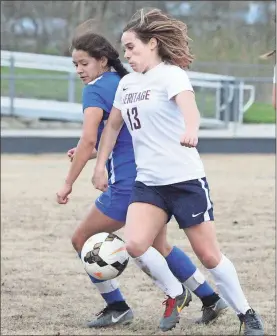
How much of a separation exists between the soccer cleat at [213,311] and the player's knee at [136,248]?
727mm

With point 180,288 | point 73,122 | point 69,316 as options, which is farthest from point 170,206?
point 73,122

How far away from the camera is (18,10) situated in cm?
1983

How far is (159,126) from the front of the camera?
441 centimetres

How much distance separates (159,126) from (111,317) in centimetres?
132

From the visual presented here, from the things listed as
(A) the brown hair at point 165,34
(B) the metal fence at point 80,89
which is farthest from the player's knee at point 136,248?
(B) the metal fence at point 80,89

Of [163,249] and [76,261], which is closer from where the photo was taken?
[163,249]

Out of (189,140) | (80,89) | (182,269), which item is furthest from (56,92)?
(189,140)

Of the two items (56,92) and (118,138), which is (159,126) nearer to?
(118,138)

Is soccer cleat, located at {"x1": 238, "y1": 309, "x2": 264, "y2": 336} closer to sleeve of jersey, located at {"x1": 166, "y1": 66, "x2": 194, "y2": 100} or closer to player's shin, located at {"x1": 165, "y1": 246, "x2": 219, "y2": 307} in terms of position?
player's shin, located at {"x1": 165, "y1": 246, "x2": 219, "y2": 307}

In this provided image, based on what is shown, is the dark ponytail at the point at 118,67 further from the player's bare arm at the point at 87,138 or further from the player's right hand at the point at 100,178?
the player's right hand at the point at 100,178

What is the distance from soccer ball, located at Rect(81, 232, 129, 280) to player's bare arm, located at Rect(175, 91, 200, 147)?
0.95 m

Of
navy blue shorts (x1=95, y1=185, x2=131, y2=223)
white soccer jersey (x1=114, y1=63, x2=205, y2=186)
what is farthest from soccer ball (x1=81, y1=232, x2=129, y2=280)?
white soccer jersey (x1=114, y1=63, x2=205, y2=186)

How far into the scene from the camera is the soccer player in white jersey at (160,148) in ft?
14.5

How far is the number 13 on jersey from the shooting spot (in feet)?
14.6
